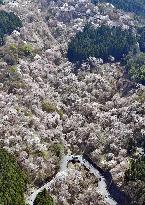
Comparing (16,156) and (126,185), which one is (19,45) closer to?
(16,156)

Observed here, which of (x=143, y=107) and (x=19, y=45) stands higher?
(x=143, y=107)

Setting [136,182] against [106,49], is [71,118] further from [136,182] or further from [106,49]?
[106,49]

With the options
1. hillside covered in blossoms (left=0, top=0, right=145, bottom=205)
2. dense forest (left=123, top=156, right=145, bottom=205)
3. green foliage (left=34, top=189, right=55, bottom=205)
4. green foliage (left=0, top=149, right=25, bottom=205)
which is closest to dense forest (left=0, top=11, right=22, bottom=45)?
hillside covered in blossoms (left=0, top=0, right=145, bottom=205)

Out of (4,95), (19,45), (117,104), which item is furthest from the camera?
(19,45)

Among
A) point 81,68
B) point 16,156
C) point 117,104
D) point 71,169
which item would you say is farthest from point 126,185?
point 81,68

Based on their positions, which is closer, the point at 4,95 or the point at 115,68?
the point at 4,95

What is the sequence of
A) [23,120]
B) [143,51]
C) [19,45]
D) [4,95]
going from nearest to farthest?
1. [23,120]
2. [4,95]
3. [19,45]
4. [143,51]
